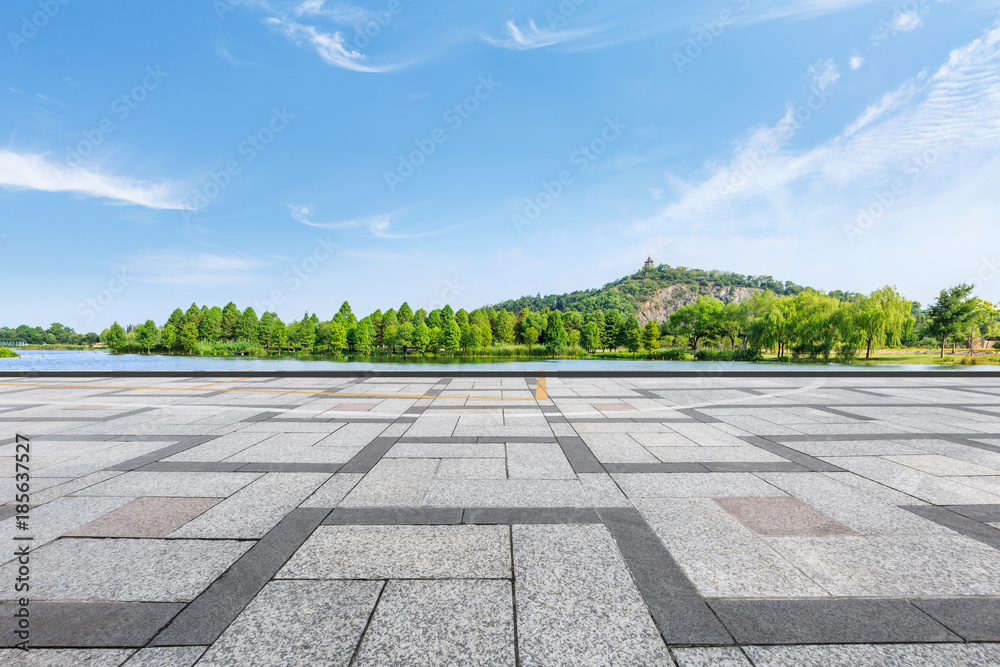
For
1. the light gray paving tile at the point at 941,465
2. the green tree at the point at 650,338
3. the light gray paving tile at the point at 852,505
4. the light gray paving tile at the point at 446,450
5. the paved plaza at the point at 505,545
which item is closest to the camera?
the paved plaza at the point at 505,545

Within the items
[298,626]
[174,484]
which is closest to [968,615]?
[298,626]

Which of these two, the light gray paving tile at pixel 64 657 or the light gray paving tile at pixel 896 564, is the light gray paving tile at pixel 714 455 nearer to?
the light gray paving tile at pixel 896 564

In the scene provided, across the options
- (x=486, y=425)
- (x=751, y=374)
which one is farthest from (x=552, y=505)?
(x=751, y=374)

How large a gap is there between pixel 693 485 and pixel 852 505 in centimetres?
126

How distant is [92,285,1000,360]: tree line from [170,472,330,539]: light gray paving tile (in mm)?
41539

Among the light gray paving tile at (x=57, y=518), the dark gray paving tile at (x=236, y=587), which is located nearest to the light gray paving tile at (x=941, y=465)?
the dark gray paving tile at (x=236, y=587)

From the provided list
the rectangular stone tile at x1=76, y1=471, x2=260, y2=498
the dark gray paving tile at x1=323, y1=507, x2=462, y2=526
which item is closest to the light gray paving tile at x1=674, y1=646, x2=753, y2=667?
the dark gray paving tile at x1=323, y1=507, x2=462, y2=526

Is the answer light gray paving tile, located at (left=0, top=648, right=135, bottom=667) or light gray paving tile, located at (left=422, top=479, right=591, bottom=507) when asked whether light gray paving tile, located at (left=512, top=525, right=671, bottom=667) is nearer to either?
light gray paving tile, located at (left=422, top=479, right=591, bottom=507)

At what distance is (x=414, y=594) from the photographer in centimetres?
222

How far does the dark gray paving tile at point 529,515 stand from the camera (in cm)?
312

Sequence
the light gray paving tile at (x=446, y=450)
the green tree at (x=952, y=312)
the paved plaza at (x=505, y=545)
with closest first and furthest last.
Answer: the paved plaza at (x=505, y=545), the light gray paving tile at (x=446, y=450), the green tree at (x=952, y=312)

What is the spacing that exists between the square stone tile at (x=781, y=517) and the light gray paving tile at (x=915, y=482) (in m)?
1.30

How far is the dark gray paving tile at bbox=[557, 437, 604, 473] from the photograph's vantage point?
4.39 m

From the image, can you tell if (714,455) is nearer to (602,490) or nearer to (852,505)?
(852,505)
